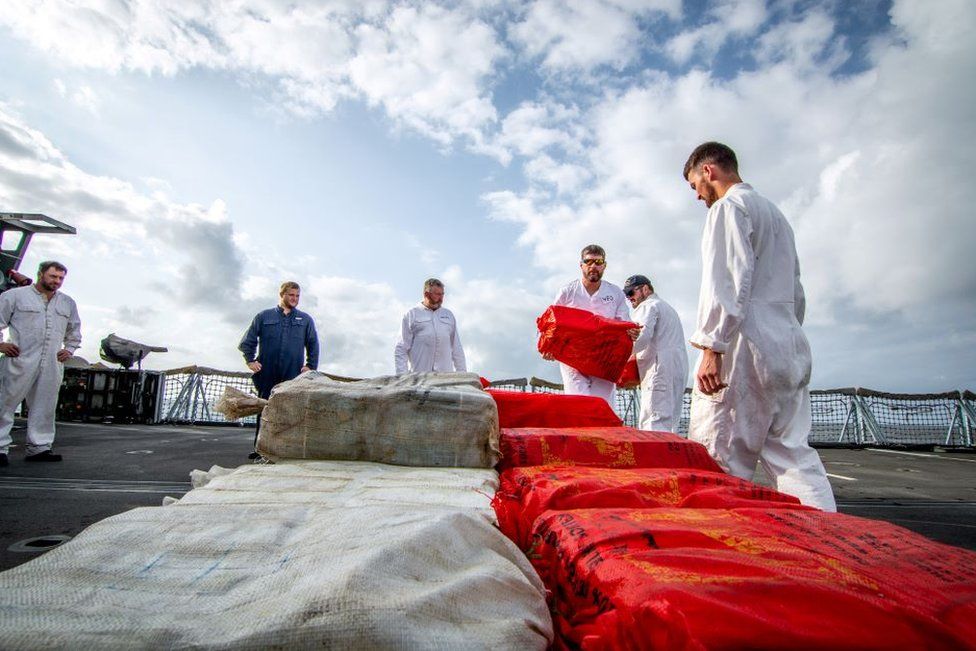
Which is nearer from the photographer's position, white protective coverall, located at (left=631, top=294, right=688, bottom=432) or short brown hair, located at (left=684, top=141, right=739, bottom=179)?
short brown hair, located at (left=684, top=141, right=739, bottom=179)

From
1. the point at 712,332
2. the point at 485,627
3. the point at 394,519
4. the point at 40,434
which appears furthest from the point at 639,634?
the point at 40,434

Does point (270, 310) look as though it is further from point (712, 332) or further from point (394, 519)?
point (394, 519)

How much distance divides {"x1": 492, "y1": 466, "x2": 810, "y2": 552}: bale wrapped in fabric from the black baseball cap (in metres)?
3.24

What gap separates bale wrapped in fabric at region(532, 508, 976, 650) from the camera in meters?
0.63

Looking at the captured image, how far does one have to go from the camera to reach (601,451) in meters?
2.00

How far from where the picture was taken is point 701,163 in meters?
2.55

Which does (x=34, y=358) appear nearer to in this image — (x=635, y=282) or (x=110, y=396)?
(x=635, y=282)

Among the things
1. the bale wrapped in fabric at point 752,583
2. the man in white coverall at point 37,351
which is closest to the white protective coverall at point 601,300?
the bale wrapped in fabric at point 752,583

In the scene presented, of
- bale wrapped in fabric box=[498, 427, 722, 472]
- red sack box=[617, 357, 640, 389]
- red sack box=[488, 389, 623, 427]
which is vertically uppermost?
red sack box=[617, 357, 640, 389]

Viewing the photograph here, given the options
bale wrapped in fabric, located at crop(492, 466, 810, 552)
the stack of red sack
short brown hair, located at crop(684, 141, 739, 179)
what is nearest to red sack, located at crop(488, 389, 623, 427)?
bale wrapped in fabric, located at crop(492, 466, 810, 552)

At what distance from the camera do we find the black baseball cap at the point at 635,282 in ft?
15.5

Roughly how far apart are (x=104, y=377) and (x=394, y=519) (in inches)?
487

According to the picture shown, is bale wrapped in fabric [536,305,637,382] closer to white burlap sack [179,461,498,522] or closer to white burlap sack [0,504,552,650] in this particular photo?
white burlap sack [179,461,498,522]

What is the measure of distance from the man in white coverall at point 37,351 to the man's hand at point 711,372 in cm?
534
